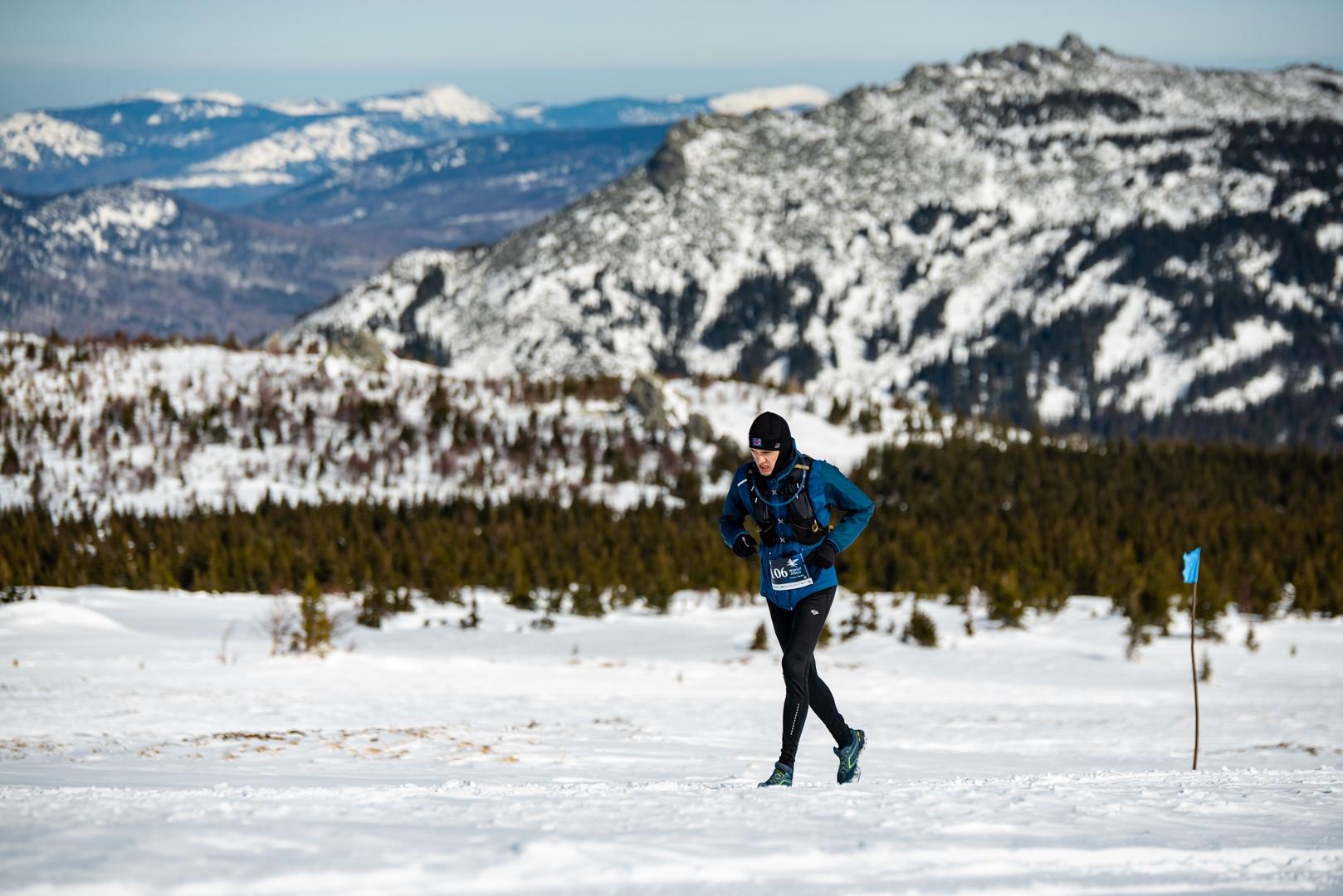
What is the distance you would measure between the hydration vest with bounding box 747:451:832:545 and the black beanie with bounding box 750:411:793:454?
0.21m

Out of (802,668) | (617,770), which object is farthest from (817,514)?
(617,770)

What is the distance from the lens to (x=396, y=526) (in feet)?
167

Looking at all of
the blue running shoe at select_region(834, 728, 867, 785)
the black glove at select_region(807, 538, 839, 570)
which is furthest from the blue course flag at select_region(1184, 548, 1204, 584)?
the black glove at select_region(807, 538, 839, 570)

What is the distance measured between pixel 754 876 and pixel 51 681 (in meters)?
15.9

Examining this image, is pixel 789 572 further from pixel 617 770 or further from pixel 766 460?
pixel 617 770

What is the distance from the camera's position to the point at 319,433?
66062 mm

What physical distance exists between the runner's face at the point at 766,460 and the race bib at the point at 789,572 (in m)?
0.76

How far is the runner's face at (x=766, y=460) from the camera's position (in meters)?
8.97

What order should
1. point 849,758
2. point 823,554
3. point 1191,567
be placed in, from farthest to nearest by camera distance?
1. point 1191,567
2. point 849,758
3. point 823,554

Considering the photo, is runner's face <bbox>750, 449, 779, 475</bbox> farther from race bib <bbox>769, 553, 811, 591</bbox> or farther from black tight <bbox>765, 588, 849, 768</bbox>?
black tight <bbox>765, 588, 849, 768</bbox>

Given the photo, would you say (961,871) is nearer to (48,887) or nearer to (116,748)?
(48,887)

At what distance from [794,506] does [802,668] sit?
137 cm

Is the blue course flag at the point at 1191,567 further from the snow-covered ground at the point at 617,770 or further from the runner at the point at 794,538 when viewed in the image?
the runner at the point at 794,538

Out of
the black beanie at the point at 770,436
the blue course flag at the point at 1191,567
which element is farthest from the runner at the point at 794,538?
the blue course flag at the point at 1191,567
